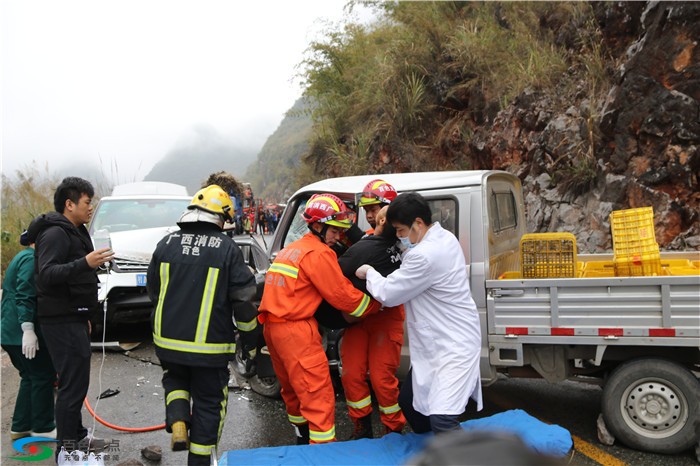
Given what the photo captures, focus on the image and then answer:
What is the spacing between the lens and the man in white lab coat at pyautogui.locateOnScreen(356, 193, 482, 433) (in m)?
3.10

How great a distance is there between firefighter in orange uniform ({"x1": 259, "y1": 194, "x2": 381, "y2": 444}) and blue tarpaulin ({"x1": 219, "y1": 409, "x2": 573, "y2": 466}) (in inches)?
6.2

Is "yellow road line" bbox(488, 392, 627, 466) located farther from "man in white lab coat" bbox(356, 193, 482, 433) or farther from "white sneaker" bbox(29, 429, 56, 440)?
"white sneaker" bbox(29, 429, 56, 440)

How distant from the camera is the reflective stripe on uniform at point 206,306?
320 cm

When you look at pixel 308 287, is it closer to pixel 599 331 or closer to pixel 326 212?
pixel 326 212

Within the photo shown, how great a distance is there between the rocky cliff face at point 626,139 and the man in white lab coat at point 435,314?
5.34 meters

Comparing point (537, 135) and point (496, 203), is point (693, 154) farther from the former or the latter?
point (496, 203)

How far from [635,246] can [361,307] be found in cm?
218

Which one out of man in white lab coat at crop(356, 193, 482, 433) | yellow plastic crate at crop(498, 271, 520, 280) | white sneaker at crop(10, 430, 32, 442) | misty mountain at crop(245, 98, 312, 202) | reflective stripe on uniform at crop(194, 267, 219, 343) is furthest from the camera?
misty mountain at crop(245, 98, 312, 202)

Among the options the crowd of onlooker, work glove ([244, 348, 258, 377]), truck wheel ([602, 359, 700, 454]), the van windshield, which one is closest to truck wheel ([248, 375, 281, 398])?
work glove ([244, 348, 258, 377])

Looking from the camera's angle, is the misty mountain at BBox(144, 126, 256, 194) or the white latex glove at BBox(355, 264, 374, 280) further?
the misty mountain at BBox(144, 126, 256, 194)

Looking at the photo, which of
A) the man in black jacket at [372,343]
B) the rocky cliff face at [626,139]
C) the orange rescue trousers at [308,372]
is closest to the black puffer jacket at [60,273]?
the orange rescue trousers at [308,372]

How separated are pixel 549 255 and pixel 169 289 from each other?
283 cm

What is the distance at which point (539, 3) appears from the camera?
40.4 ft

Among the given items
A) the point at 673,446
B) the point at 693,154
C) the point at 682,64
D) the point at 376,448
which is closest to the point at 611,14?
the point at 682,64
